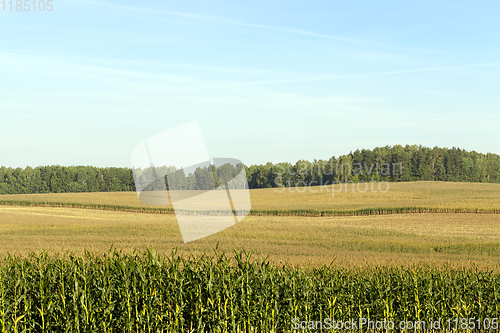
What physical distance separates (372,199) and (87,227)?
51881mm

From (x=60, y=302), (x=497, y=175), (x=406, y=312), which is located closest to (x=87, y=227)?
(x=60, y=302)

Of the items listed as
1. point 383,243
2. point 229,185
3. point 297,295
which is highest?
point 229,185

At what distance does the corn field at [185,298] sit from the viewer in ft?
34.0

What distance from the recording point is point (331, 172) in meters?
131

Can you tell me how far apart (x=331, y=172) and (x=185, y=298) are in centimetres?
12325

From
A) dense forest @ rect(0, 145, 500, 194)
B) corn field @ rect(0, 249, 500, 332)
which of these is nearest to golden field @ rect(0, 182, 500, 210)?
dense forest @ rect(0, 145, 500, 194)

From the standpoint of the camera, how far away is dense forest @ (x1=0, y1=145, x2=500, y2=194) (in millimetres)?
126981

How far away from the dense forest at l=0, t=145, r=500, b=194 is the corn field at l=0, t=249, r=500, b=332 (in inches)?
4409

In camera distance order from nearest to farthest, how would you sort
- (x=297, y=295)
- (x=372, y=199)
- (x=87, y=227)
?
(x=297, y=295), (x=87, y=227), (x=372, y=199)

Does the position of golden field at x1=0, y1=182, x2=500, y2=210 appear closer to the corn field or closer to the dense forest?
the dense forest

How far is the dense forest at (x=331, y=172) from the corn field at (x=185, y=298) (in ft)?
367

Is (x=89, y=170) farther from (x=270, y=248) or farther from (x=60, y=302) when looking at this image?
(x=60, y=302)

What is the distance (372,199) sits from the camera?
75438 mm

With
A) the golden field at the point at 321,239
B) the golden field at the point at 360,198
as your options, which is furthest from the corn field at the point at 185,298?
the golden field at the point at 360,198
